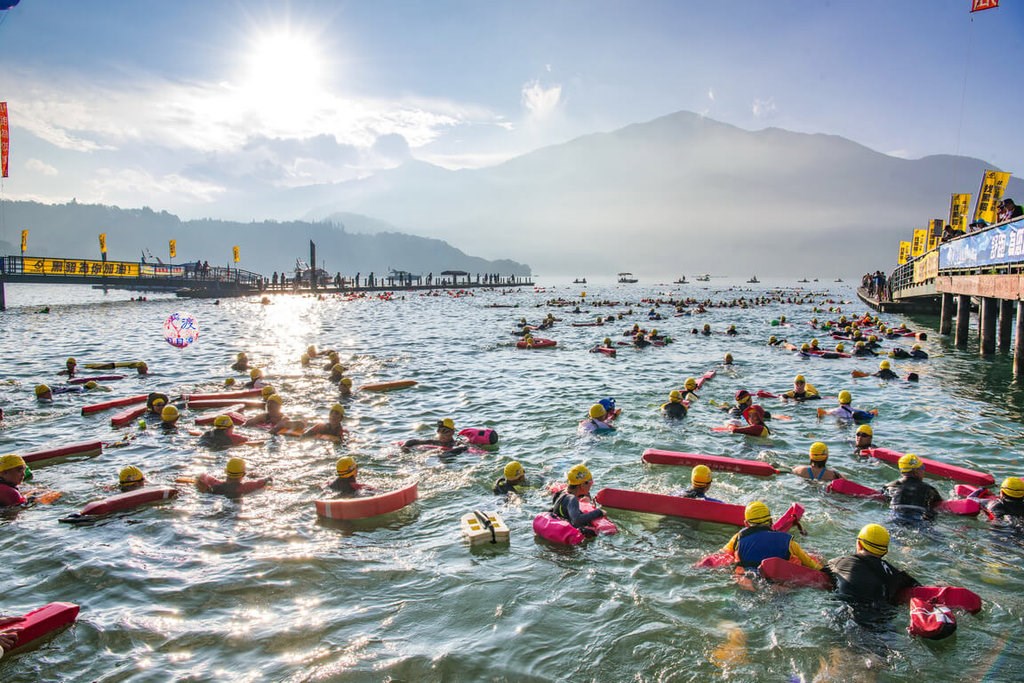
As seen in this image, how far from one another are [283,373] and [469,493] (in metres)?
16.0

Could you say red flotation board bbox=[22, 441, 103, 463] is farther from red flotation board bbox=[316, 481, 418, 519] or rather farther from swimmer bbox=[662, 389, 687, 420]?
swimmer bbox=[662, 389, 687, 420]

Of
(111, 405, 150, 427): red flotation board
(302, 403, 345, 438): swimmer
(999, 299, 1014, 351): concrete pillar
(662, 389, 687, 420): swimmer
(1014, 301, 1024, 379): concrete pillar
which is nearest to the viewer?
(302, 403, 345, 438): swimmer

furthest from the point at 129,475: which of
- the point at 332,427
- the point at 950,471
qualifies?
the point at 950,471

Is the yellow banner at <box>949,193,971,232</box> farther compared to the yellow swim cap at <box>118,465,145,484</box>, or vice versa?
the yellow banner at <box>949,193,971,232</box>

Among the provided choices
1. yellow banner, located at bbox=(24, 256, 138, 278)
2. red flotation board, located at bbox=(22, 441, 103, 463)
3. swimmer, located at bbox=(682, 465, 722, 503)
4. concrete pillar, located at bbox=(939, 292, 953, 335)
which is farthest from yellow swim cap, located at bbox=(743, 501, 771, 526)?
yellow banner, located at bbox=(24, 256, 138, 278)

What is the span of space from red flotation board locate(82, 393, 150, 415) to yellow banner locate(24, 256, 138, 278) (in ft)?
142

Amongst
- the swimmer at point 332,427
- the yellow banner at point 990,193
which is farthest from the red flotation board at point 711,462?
the yellow banner at point 990,193

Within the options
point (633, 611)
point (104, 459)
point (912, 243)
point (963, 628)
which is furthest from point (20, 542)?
point (912, 243)

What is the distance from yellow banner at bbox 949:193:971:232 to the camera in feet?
128

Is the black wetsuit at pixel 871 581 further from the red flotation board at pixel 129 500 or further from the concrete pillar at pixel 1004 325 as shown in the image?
the concrete pillar at pixel 1004 325

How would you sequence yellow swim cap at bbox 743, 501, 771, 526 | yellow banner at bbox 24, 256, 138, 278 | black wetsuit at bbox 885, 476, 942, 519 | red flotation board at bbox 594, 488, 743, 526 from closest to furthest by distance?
1. yellow swim cap at bbox 743, 501, 771, 526
2. red flotation board at bbox 594, 488, 743, 526
3. black wetsuit at bbox 885, 476, 942, 519
4. yellow banner at bbox 24, 256, 138, 278

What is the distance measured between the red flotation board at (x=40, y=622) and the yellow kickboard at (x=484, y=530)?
5431mm

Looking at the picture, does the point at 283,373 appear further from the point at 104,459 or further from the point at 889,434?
the point at 889,434

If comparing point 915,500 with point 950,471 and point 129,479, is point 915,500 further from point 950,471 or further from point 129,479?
point 129,479
